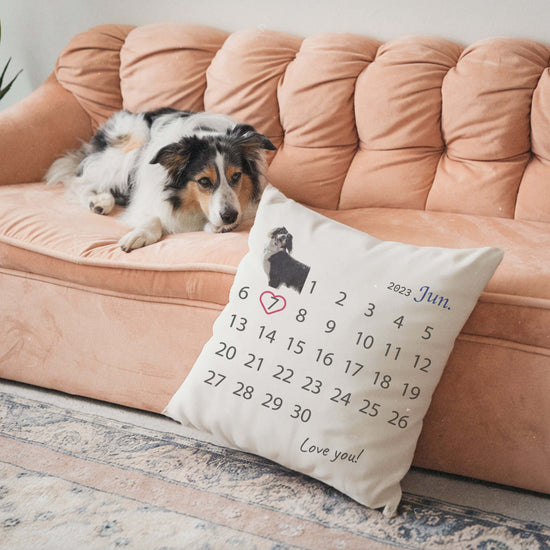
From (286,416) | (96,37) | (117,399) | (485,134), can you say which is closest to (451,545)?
(286,416)

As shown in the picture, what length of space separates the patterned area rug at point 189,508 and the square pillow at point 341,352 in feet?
0.28

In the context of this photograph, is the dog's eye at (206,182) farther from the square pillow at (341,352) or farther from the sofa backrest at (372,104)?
the square pillow at (341,352)

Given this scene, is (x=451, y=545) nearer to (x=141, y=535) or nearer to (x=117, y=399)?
(x=141, y=535)

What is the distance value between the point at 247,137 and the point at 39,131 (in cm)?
86

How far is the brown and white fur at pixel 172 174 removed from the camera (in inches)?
71.4

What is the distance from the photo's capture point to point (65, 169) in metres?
2.20

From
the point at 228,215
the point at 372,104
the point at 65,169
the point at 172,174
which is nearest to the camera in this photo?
the point at 228,215

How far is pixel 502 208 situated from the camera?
1.92 m

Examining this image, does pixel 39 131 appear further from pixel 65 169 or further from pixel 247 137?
pixel 247 137

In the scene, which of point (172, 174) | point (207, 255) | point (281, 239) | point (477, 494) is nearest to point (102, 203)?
point (172, 174)

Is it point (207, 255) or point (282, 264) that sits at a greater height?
point (282, 264)

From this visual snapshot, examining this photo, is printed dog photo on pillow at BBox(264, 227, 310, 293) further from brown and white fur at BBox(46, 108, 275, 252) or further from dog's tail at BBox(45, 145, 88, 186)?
dog's tail at BBox(45, 145, 88, 186)

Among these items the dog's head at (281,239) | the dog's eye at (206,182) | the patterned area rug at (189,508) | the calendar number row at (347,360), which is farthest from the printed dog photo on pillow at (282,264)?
the dog's eye at (206,182)

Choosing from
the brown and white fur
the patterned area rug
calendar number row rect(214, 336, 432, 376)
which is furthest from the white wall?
the patterned area rug
